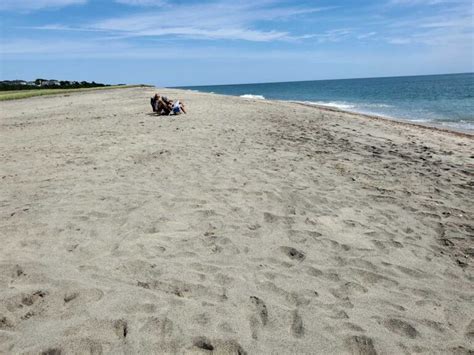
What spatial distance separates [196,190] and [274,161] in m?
2.39

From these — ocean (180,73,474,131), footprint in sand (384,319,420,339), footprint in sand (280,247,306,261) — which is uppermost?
footprint in sand (280,247,306,261)

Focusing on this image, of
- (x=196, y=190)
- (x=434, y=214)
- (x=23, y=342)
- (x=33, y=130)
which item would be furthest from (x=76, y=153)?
(x=434, y=214)

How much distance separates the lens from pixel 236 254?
416 cm

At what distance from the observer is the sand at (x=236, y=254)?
116 inches

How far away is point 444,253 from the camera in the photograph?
14.2 ft

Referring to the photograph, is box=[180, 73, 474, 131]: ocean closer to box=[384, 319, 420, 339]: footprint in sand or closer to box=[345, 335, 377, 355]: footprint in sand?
box=[384, 319, 420, 339]: footprint in sand

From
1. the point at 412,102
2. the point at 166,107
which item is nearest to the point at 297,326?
the point at 166,107

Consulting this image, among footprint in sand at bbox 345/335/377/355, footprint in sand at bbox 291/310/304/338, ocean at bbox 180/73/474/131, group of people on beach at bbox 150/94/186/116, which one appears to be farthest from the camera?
ocean at bbox 180/73/474/131

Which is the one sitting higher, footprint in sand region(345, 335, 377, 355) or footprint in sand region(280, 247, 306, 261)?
footprint in sand region(280, 247, 306, 261)

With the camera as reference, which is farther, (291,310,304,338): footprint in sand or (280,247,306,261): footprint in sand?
(280,247,306,261): footprint in sand

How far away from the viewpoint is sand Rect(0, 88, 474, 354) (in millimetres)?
2959

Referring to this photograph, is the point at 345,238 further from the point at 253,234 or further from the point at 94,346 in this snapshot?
the point at 94,346

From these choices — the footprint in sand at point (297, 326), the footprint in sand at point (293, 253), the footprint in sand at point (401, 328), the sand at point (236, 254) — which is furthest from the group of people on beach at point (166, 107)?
the footprint in sand at point (401, 328)

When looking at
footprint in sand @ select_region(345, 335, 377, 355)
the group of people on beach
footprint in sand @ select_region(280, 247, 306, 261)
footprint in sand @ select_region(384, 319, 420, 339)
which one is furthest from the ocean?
footprint in sand @ select_region(345, 335, 377, 355)
